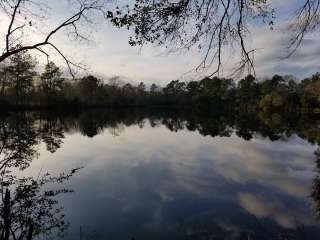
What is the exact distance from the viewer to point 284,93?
72000 millimetres

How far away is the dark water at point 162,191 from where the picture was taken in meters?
9.89

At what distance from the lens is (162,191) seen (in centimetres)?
1450

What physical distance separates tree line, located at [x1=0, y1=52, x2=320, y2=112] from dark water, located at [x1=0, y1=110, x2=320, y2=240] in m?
23.7

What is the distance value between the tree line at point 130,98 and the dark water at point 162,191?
77.8 feet

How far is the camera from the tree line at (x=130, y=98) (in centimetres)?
6419

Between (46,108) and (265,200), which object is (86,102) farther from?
(265,200)

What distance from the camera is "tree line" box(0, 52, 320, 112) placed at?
64.2 meters

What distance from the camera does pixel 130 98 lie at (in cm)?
9750

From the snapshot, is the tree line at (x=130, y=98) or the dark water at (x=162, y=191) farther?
the tree line at (x=130, y=98)

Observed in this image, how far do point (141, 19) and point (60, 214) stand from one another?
6.94m

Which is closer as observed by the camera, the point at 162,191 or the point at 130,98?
the point at 162,191

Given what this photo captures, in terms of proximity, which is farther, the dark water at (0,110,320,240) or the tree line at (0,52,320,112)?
the tree line at (0,52,320,112)

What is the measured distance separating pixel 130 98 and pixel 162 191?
83734 mm

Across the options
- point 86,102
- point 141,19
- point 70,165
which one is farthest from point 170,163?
point 86,102
